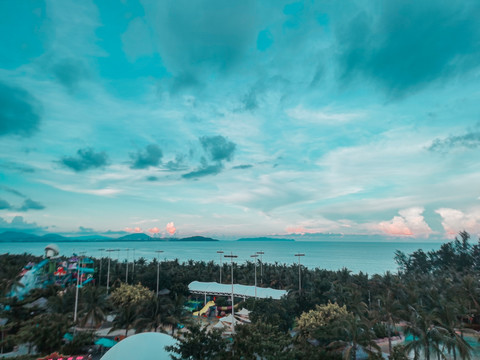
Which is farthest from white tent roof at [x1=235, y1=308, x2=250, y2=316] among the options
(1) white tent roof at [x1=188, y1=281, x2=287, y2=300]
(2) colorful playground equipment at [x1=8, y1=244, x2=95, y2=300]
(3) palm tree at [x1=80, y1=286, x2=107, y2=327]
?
(2) colorful playground equipment at [x1=8, y1=244, x2=95, y2=300]

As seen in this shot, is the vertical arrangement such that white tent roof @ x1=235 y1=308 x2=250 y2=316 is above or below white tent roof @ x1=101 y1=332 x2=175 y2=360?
below

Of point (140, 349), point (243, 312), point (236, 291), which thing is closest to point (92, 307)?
point (243, 312)

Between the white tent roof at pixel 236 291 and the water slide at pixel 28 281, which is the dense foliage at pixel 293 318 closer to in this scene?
the water slide at pixel 28 281

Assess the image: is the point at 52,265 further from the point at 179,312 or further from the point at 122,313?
the point at 179,312

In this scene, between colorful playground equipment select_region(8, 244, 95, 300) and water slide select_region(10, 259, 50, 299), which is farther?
colorful playground equipment select_region(8, 244, 95, 300)

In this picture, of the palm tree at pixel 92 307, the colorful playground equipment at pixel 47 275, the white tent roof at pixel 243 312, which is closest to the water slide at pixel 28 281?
the colorful playground equipment at pixel 47 275

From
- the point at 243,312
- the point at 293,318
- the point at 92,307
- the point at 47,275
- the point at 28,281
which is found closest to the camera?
the point at 92,307

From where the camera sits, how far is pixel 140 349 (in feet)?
70.2

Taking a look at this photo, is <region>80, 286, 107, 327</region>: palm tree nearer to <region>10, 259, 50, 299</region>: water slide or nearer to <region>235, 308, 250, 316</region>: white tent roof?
<region>10, 259, 50, 299</region>: water slide

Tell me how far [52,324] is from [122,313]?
24.7 feet

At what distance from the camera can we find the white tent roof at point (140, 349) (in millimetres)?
20719

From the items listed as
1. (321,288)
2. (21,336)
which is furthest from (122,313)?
(321,288)

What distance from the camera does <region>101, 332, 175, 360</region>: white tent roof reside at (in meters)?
20.7

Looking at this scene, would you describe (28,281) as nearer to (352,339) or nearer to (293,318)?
(293,318)
